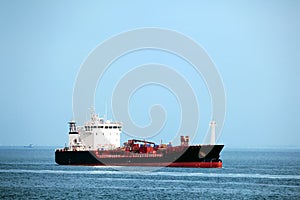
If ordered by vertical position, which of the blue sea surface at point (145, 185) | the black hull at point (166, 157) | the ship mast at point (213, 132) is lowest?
the blue sea surface at point (145, 185)

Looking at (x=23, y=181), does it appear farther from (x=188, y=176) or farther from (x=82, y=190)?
(x=188, y=176)

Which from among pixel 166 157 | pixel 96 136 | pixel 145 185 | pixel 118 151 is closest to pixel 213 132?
pixel 166 157

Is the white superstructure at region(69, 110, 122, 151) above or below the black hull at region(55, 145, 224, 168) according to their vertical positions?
above

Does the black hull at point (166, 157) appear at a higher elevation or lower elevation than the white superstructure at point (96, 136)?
lower

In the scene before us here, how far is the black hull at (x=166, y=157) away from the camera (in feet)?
271

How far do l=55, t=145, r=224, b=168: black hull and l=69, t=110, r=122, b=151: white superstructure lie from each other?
139 inches

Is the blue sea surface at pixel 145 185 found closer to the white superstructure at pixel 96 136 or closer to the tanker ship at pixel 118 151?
the tanker ship at pixel 118 151

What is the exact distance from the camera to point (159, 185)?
202 ft

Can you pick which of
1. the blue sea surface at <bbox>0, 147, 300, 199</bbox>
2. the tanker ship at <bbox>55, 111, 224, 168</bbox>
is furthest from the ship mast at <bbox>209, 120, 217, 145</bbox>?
the blue sea surface at <bbox>0, 147, 300, 199</bbox>

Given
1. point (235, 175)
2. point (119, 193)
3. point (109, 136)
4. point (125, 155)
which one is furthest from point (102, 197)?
point (109, 136)

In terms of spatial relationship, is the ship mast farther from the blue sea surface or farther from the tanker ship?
the blue sea surface

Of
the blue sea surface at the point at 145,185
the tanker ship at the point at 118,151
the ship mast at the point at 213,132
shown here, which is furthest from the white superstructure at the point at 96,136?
the ship mast at the point at 213,132

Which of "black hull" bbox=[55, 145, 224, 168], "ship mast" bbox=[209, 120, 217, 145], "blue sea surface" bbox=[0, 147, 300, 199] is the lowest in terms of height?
"blue sea surface" bbox=[0, 147, 300, 199]

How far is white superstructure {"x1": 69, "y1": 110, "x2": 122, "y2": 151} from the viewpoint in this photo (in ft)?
301
